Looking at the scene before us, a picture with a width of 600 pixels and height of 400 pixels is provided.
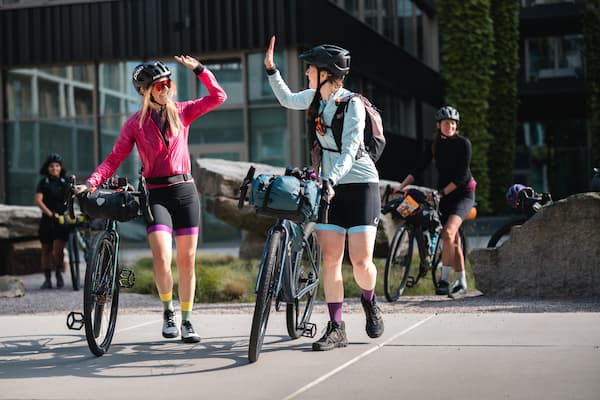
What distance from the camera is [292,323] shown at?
6164 millimetres

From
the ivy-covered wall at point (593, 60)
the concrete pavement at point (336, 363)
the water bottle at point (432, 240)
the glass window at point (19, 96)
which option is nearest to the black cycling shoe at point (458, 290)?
the water bottle at point (432, 240)

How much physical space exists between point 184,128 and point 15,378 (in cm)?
→ 191

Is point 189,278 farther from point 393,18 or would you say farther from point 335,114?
point 393,18

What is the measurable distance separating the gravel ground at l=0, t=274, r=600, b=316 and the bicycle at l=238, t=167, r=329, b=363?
5.99 feet

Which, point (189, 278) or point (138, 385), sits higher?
point (189, 278)

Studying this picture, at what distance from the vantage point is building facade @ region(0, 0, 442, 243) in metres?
20.1

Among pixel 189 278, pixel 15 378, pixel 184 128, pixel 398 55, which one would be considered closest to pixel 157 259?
pixel 189 278

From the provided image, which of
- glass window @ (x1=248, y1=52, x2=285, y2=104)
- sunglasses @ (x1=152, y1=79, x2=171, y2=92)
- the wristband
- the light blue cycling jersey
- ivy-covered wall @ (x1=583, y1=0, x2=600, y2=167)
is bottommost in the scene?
the light blue cycling jersey

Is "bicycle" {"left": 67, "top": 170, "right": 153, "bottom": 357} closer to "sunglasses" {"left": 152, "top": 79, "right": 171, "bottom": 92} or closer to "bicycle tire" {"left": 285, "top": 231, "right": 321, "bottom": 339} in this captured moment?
"sunglasses" {"left": 152, "top": 79, "right": 171, "bottom": 92}

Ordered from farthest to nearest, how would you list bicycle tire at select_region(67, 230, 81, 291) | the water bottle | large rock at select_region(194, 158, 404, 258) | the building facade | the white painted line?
1. the building facade
2. large rock at select_region(194, 158, 404, 258)
3. bicycle tire at select_region(67, 230, 81, 291)
4. the water bottle
5. the white painted line

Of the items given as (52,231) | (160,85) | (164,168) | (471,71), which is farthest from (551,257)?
(471,71)

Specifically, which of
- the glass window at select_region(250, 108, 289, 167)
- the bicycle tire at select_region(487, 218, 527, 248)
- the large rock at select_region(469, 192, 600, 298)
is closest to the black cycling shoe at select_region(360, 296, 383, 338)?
the large rock at select_region(469, 192, 600, 298)

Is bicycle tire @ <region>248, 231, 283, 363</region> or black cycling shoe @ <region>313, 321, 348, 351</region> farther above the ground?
bicycle tire @ <region>248, 231, 283, 363</region>

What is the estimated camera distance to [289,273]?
18.7 feet
